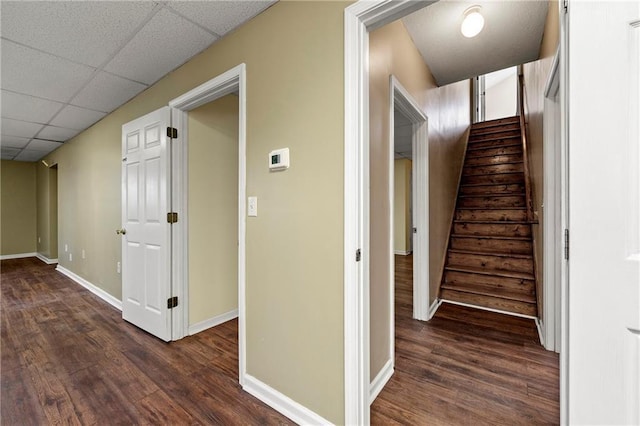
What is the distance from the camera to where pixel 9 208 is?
607 centimetres

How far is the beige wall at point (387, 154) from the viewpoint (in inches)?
65.4

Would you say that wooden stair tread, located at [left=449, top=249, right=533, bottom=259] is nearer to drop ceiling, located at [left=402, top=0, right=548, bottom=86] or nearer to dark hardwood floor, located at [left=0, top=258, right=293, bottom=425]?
drop ceiling, located at [left=402, top=0, right=548, bottom=86]

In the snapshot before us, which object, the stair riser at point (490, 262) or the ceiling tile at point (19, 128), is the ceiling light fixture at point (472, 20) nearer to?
the stair riser at point (490, 262)

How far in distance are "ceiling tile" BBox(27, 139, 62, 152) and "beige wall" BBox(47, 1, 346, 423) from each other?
4622 millimetres

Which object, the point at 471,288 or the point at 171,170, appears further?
the point at 471,288

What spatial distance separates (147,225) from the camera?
2465mm

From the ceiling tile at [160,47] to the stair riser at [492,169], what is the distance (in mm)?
4125

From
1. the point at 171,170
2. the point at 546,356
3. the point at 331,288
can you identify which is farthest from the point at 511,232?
the point at 171,170

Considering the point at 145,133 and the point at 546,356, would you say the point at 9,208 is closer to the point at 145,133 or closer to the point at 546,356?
the point at 145,133

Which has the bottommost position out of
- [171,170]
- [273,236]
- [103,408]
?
A: [103,408]

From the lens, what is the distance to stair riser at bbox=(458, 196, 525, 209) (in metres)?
3.65

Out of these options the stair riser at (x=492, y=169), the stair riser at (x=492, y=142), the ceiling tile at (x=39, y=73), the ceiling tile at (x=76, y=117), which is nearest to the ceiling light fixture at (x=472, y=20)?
the stair riser at (x=492, y=169)

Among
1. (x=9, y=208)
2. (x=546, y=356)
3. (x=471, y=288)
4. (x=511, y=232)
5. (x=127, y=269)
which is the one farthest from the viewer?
(x=9, y=208)

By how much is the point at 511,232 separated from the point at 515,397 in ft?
7.47
